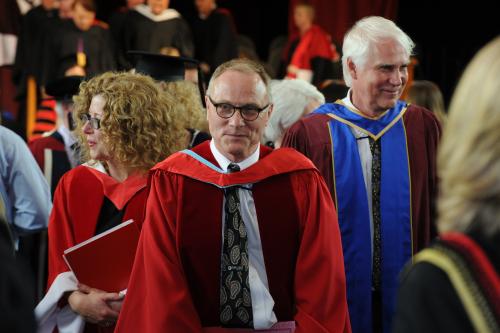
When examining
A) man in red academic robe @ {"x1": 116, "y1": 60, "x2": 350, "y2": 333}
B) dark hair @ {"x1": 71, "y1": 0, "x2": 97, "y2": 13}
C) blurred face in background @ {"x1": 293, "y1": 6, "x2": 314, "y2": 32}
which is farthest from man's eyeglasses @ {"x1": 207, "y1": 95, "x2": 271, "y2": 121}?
blurred face in background @ {"x1": 293, "y1": 6, "x2": 314, "y2": 32}

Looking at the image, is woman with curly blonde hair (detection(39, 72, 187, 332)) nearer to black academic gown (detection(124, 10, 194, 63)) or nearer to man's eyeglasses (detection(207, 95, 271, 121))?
man's eyeglasses (detection(207, 95, 271, 121))

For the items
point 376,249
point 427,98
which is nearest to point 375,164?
point 376,249

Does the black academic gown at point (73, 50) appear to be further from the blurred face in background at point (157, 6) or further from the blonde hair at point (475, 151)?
the blonde hair at point (475, 151)

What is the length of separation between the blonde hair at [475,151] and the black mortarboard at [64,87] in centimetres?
442

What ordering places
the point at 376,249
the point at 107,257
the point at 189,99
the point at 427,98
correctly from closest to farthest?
the point at 107,257
the point at 376,249
the point at 189,99
the point at 427,98

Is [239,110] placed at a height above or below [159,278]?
above

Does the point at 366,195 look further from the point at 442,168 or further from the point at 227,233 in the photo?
the point at 442,168

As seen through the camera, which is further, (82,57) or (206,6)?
(206,6)

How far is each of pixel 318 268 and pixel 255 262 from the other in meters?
0.23

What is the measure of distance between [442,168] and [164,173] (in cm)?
180

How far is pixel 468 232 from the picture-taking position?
175 cm

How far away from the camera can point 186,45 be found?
11.1 metres

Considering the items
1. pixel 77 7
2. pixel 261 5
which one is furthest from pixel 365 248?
pixel 261 5

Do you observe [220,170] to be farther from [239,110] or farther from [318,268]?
[318,268]
